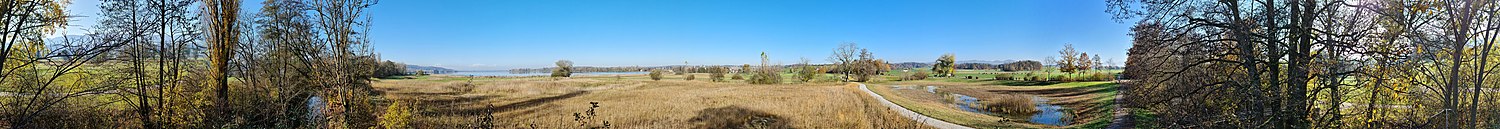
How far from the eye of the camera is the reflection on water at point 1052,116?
13.6 metres

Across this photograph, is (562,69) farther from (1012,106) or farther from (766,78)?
(1012,106)

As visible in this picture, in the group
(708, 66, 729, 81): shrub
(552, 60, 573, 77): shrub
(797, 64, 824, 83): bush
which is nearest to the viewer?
(797, 64, 824, 83): bush

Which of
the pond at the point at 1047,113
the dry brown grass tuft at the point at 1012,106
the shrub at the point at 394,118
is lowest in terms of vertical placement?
the pond at the point at 1047,113

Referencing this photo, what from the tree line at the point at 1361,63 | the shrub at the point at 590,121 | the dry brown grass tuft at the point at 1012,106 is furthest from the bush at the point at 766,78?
the tree line at the point at 1361,63

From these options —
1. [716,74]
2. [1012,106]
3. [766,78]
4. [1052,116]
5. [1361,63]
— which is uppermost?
[1361,63]

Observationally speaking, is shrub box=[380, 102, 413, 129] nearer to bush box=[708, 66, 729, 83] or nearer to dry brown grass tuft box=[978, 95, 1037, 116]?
dry brown grass tuft box=[978, 95, 1037, 116]

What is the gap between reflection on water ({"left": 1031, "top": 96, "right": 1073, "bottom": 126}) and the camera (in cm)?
1364

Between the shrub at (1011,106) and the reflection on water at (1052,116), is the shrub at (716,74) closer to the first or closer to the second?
the shrub at (1011,106)

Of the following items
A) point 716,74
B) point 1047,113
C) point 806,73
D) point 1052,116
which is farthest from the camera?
point 716,74

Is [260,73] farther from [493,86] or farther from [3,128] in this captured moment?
[493,86]

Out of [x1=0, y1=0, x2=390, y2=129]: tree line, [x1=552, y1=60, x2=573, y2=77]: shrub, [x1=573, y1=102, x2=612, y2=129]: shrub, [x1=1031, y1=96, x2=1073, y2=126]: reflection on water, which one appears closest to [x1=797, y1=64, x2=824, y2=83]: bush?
[x1=552, y1=60, x2=573, y2=77]: shrub

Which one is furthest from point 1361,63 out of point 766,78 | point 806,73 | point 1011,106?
point 806,73

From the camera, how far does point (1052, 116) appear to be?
15.1m

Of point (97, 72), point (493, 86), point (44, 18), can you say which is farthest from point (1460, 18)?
point (493, 86)
